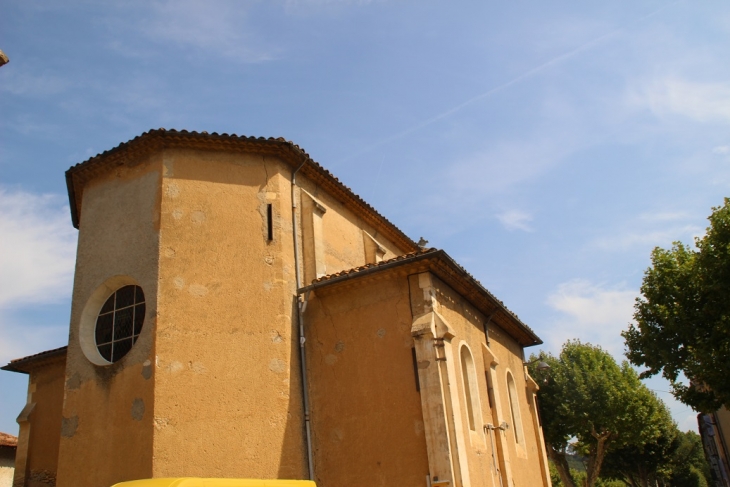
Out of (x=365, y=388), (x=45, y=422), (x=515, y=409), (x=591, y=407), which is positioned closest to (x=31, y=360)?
(x=45, y=422)

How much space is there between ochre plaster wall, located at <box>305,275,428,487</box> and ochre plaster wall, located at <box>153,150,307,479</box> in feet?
1.81

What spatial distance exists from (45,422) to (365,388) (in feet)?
32.7

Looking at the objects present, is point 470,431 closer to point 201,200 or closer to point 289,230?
point 289,230

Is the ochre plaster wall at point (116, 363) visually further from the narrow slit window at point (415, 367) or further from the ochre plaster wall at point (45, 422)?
the narrow slit window at point (415, 367)

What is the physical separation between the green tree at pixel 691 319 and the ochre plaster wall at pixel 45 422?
18.7 metres

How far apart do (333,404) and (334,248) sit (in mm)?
4453

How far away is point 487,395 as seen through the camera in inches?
634

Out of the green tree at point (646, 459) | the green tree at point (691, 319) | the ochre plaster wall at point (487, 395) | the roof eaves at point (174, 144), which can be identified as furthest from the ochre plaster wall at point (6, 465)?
the green tree at point (646, 459)

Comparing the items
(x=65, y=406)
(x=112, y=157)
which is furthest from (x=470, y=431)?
(x=112, y=157)

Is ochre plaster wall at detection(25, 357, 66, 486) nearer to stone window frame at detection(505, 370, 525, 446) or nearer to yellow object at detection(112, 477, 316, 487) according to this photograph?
yellow object at detection(112, 477, 316, 487)

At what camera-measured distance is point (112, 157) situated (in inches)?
590

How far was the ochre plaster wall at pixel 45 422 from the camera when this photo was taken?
17188 mm

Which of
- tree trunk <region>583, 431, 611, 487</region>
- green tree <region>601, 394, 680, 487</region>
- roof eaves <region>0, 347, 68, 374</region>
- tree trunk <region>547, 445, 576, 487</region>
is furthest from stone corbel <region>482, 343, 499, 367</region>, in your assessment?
green tree <region>601, 394, 680, 487</region>

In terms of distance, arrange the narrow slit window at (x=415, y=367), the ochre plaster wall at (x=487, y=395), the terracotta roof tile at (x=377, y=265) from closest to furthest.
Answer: the narrow slit window at (x=415, y=367), the terracotta roof tile at (x=377, y=265), the ochre plaster wall at (x=487, y=395)
